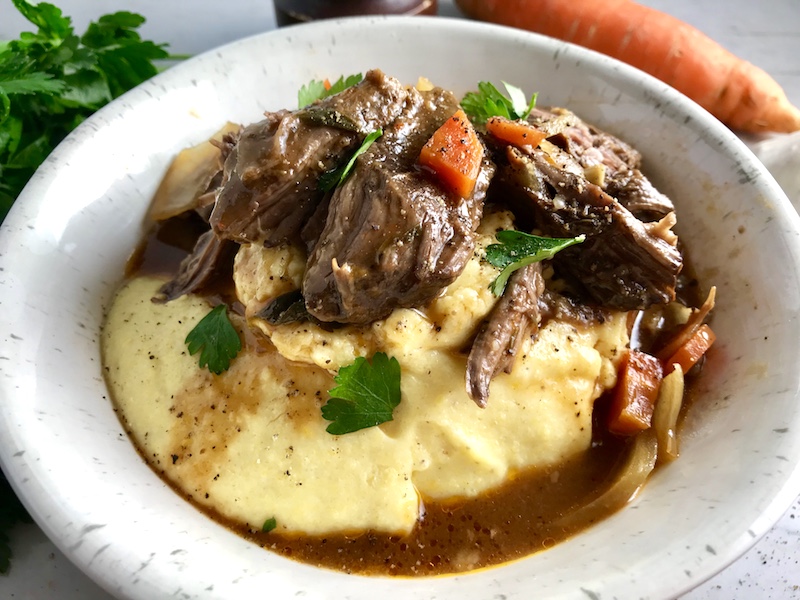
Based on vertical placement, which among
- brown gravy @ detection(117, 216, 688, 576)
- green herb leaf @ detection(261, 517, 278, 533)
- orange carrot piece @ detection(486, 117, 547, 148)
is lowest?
green herb leaf @ detection(261, 517, 278, 533)

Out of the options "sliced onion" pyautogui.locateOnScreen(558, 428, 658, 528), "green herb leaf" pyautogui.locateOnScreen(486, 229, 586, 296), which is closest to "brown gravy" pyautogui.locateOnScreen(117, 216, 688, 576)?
"sliced onion" pyautogui.locateOnScreen(558, 428, 658, 528)

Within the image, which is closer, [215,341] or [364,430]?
[364,430]

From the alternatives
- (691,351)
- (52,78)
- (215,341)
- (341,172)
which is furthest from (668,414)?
(52,78)

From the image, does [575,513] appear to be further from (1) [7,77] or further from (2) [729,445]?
(1) [7,77]

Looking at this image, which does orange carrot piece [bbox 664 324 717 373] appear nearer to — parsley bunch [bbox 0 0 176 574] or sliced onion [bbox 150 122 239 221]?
sliced onion [bbox 150 122 239 221]

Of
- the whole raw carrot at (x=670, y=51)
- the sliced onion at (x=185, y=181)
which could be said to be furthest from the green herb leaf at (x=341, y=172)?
the whole raw carrot at (x=670, y=51)

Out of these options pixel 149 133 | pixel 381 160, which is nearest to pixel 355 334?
pixel 381 160

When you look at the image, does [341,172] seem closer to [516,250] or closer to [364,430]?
[516,250]
